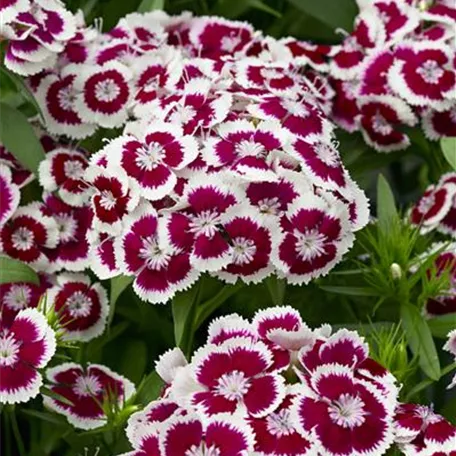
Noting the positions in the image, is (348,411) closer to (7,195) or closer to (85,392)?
(85,392)

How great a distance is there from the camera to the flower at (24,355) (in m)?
1.68

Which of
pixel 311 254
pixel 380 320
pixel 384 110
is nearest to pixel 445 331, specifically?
pixel 380 320

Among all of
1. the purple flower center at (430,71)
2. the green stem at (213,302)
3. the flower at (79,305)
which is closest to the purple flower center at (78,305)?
the flower at (79,305)

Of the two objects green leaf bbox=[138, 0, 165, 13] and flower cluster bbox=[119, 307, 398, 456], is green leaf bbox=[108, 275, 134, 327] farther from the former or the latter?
green leaf bbox=[138, 0, 165, 13]

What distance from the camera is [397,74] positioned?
7.22ft

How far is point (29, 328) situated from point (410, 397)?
0.54 m

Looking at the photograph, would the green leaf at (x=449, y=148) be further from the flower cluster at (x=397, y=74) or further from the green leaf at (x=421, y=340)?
the green leaf at (x=421, y=340)

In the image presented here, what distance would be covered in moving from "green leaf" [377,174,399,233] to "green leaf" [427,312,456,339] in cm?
18

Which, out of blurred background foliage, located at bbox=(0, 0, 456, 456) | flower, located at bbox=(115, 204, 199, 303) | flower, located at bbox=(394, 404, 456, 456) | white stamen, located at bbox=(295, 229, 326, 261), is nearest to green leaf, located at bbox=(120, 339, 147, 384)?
blurred background foliage, located at bbox=(0, 0, 456, 456)

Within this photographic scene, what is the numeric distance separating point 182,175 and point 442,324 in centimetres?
49

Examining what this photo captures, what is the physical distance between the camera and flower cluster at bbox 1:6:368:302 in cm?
176

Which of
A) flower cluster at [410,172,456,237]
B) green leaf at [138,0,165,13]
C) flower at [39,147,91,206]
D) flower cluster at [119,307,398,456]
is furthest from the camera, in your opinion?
green leaf at [138,0,165,13]

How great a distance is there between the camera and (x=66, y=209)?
2.06 meters

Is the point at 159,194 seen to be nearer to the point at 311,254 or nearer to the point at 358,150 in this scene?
the point at 311,254
